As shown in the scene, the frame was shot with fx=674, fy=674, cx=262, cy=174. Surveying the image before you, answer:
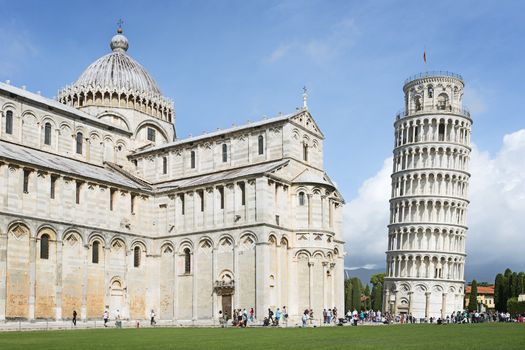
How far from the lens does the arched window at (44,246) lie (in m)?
47.0

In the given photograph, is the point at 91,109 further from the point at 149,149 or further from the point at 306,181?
the point at 306,181

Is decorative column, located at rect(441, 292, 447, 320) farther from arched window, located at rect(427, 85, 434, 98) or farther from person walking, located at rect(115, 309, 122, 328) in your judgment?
person walking, located at rect(115, 309, 122, 328)

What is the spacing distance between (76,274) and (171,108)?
85.5 feet

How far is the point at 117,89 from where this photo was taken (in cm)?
6588

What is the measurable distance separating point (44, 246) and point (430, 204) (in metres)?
57.7

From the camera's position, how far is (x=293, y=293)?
5275cm

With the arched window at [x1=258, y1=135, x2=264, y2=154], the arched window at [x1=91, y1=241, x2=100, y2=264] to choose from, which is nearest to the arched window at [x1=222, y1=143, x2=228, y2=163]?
the arched window at [x1=258, y1=135, x2=264, y2=154]

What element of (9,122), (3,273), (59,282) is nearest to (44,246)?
(59,282)

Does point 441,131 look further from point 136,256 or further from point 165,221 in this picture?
point 136,256

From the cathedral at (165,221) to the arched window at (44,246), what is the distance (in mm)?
103

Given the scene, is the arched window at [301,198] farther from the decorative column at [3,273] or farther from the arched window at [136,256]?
the decorative column at [3,273]

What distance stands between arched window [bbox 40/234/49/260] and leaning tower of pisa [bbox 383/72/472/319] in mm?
54569

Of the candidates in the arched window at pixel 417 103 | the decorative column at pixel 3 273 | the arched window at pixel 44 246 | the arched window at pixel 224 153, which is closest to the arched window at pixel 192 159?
the arched window at pixel 224 153

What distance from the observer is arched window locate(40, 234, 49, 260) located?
47.0 m
